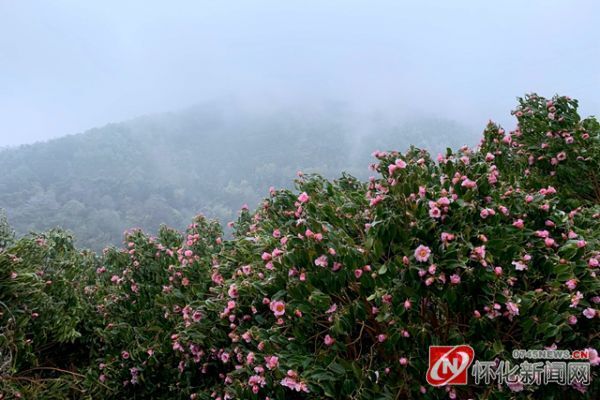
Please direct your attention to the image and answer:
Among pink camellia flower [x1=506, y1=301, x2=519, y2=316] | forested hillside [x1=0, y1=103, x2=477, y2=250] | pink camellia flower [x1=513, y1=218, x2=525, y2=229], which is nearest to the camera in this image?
pink camellia flower [x1=506, y1=301, x2=519, y2=316]

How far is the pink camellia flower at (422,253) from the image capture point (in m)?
2.24

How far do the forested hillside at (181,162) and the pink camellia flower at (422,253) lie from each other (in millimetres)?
50314

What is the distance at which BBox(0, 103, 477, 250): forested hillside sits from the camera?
6694cm

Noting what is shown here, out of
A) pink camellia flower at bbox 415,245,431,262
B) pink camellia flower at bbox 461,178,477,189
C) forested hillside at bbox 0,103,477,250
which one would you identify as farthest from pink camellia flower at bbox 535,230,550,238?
forested hillside at bbox 0,103,477,250

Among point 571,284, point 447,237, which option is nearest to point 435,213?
point 447,237

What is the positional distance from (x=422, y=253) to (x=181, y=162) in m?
105

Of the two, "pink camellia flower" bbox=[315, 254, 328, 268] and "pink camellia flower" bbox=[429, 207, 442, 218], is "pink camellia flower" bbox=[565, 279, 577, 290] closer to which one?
"pink camellia flower" bbox=[429, 207, 442, 218]

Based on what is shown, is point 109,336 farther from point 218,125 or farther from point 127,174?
point 218,125

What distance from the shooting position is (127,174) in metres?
91.2

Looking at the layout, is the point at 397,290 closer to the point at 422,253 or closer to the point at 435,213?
the point at 422,253

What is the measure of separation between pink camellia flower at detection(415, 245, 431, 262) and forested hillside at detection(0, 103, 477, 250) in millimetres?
50314

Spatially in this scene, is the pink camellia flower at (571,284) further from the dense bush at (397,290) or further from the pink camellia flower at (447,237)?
the pink camellia flower at (447,237)

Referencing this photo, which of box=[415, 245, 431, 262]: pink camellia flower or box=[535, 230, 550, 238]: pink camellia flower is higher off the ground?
box=[415, 245, 431, 262]: pink camellia flower

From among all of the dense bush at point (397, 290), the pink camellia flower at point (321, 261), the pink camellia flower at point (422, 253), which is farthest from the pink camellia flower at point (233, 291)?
the pink camellia flower at point (422, 253)
